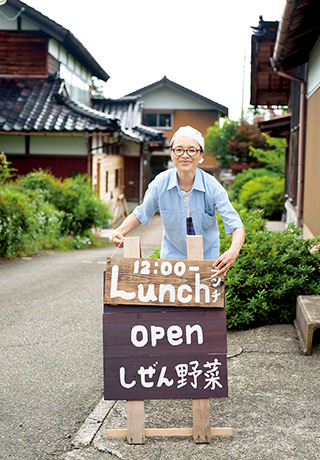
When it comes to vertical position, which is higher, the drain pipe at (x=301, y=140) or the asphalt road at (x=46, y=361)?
the drain pipe at (x=301, y=140)

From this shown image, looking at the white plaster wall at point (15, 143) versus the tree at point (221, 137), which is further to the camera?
the tree at point (221, 137)

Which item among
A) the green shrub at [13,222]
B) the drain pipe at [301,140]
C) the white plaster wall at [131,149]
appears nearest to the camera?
the drain pipe at [301,140]

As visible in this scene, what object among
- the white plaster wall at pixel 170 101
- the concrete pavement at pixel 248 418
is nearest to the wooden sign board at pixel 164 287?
the concrete pavement at pixel 248 418

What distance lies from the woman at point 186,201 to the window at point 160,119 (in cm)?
3344

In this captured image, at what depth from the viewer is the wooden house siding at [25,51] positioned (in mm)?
18875

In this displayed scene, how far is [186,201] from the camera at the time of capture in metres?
3.76

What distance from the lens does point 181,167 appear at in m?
3.66

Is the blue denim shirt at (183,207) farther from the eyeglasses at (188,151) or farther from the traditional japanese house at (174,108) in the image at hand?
Result: the traditional japanese house at (174,108)

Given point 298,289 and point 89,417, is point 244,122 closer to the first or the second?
point 298,289

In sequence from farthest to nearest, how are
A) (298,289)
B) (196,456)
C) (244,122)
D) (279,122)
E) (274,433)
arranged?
(244,122), (279,122), (298,289), (274,433), (196,456)

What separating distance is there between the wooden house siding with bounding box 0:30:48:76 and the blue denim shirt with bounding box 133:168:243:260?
647 inches

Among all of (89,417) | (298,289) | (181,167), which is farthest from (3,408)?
(298,289)

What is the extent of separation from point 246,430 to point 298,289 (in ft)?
7.44

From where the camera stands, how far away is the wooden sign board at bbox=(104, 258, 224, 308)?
3428mm
